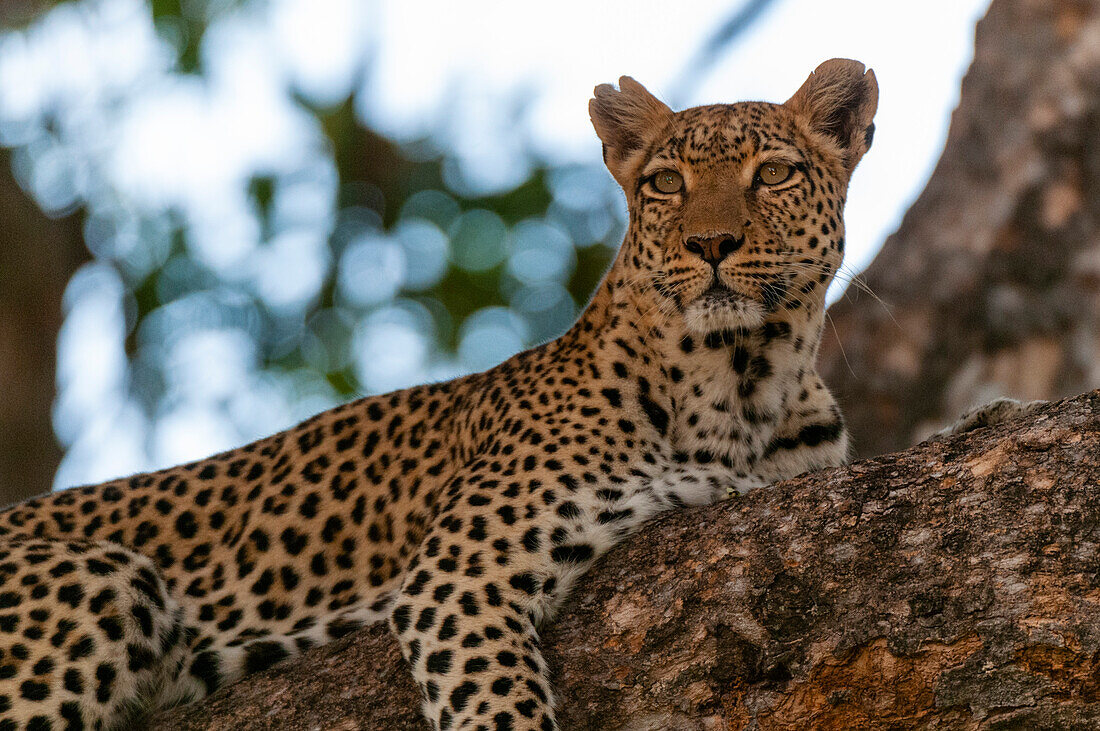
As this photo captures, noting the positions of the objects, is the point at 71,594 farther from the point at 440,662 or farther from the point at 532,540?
the point at 532,540

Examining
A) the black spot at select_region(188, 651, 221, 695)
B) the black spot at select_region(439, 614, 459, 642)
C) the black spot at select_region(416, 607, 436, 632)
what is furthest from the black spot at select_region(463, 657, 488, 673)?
the black spot at select_region(188, 651, 221, 695)

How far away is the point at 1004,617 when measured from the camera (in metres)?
4.71

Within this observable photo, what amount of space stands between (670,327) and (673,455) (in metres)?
0.73

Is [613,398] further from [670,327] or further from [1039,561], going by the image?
[1039,561]

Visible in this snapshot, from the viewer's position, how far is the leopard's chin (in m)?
6.44

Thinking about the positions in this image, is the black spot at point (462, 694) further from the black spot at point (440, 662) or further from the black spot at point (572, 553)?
the black spot at point (572, 553)

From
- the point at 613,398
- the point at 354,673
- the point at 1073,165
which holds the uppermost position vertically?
the point at 1073,165

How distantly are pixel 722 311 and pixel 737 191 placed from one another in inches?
30.9

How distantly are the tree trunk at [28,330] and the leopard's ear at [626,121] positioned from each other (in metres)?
8.58

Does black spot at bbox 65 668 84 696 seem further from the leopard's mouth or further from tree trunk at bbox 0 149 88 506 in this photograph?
tree trunk at bbox 0 149 88 506

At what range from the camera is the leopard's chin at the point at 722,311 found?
6.44m

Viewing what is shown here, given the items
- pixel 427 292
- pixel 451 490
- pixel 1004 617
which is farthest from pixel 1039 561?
pixel 427 292

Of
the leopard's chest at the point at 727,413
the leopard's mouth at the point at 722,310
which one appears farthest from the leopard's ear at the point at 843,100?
the leopard's chest at the point at 727,413

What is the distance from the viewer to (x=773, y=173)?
22.7ft
